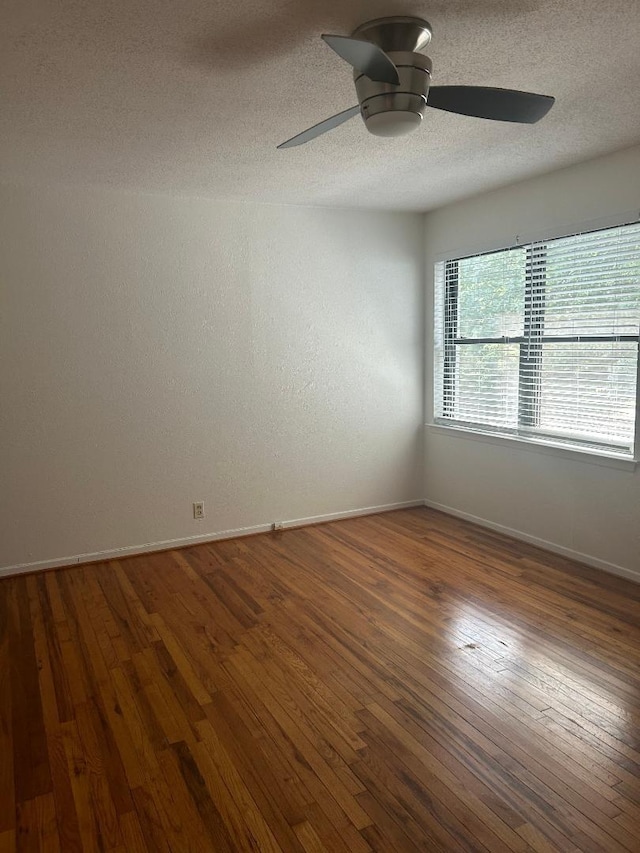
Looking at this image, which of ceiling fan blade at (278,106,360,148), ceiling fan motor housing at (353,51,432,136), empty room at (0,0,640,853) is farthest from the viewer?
ceiling fan blade at (278,106,360,148)

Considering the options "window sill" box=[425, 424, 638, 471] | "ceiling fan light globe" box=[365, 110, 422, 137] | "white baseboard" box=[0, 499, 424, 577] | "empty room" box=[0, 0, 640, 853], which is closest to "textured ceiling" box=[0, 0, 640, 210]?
"empty room" box=[0, 0, 640, 853]

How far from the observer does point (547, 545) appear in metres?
4.04

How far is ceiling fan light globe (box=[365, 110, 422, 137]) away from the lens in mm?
2035

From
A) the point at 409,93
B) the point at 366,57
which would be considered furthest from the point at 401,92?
the point at 366,57

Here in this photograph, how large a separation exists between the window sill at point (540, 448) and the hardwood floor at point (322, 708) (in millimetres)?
683

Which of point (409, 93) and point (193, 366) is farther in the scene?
point (193, 366)

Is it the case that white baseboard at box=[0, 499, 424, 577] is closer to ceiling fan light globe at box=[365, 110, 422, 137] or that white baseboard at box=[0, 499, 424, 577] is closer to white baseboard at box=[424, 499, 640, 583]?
white baseboard at box=[424, 499, 640, 583]

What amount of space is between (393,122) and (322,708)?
2.19 metres

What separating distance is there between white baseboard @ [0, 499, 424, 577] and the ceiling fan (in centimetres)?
310

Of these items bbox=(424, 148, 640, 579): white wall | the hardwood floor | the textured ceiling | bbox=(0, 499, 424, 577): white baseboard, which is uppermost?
the textured ceiling

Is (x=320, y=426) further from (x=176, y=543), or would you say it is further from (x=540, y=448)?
(x=540, y=448)

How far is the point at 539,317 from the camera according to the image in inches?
157

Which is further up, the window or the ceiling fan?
the ceiling fan

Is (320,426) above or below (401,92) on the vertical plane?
below
